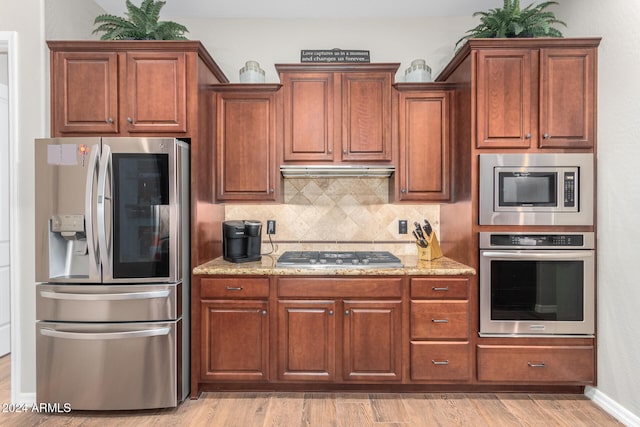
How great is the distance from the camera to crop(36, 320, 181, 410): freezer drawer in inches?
89.0

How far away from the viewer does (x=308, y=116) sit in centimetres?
285

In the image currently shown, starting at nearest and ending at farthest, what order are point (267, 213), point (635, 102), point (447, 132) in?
point (635, 102) → point (447, 132) → point (267, 213)

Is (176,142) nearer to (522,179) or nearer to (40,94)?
(40,94)

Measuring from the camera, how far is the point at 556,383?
8.04ft

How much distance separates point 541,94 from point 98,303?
318 centimetres

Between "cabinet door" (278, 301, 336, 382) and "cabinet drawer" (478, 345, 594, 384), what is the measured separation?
104cm

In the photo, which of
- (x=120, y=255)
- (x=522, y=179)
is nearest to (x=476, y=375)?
(x=522, y=179)

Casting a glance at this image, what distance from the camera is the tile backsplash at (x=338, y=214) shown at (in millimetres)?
3219

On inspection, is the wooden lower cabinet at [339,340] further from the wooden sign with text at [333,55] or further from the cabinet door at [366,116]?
the wooden sign with text at [333,55]

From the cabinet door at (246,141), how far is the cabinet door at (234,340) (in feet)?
2.80

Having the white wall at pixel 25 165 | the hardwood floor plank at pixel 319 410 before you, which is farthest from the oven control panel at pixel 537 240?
the white wall at pixel 25 165

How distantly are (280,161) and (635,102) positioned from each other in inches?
91.7

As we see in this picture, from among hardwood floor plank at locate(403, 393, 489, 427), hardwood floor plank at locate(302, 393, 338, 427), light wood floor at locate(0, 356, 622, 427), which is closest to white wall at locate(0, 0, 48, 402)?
light wood floor at locate(0, 356, 622, 427)

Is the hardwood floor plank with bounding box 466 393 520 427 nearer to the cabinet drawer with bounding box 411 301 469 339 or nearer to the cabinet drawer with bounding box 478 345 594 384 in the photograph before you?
the cabinet drawer with bounding box 478 345 594 384
